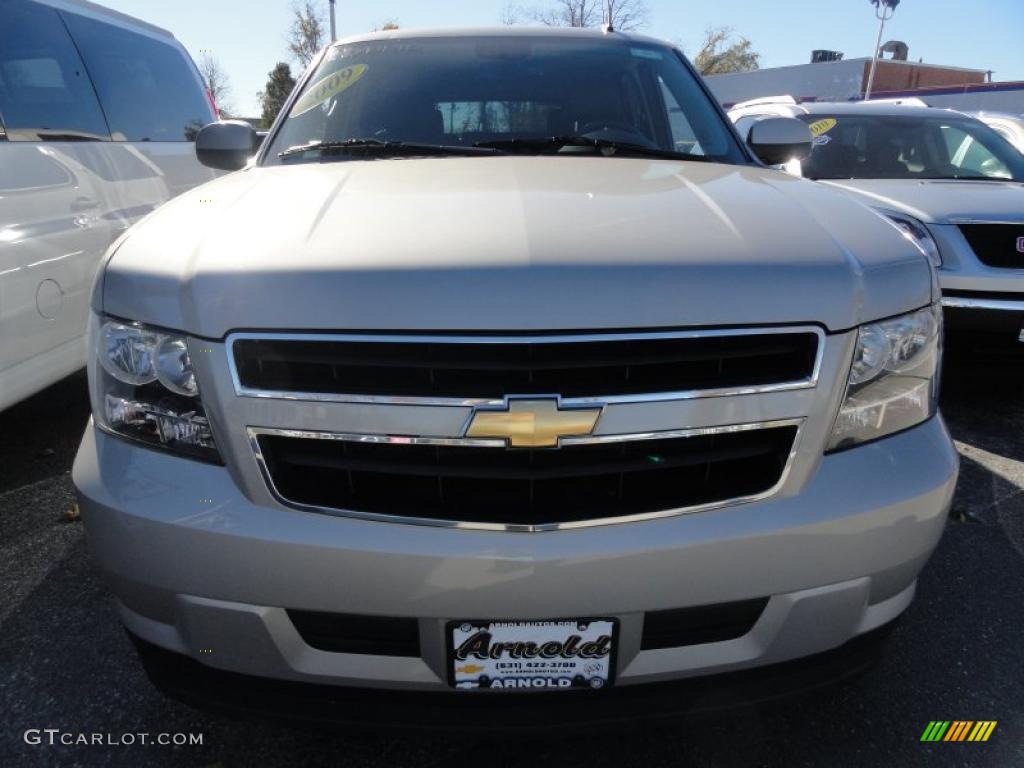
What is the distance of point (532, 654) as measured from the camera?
1384 mm

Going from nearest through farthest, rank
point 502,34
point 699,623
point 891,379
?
point 699,623
point 891,379
point 502,34

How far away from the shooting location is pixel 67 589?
244 cm

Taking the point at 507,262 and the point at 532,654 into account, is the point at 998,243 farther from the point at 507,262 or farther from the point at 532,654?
the point at 532,654

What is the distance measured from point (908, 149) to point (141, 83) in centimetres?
533

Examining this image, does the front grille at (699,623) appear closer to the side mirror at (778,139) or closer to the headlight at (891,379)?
the headlight at (891,379)

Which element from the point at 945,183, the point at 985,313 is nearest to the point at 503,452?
the point at 985,313

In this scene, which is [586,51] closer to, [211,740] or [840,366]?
[840,366]

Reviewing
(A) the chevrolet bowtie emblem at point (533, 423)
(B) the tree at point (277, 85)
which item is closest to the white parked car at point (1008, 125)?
(A) the chevrolet bowtie emblem at point (533, 423)

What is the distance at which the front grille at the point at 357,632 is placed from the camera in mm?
1365

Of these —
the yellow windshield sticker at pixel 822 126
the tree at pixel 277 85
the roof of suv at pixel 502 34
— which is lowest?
the tree at pixel 277 85

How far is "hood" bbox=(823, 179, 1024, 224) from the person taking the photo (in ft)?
13.6

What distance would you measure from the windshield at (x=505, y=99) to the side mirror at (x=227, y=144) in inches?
8.9

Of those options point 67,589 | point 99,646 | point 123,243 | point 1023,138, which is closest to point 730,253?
point 123,243

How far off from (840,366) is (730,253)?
304mm
